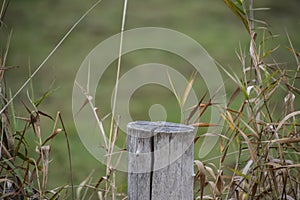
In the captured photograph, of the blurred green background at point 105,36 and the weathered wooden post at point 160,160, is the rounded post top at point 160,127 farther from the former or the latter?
the blurred green background at point 105,36

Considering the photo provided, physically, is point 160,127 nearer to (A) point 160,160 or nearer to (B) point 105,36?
(A) point 160,160

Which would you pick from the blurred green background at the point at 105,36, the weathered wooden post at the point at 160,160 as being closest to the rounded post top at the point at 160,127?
the weathered wooden post at the point at 160,160

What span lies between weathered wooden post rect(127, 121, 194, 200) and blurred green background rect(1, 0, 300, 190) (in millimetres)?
2992

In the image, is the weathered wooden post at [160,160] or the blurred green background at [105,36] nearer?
the weathered wooden post at [160,160]

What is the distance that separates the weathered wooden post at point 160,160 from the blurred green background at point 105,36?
299 cm

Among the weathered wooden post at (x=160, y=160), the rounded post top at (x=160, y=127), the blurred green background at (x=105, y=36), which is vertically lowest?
the weathered wooden post at (x=160, y=160)

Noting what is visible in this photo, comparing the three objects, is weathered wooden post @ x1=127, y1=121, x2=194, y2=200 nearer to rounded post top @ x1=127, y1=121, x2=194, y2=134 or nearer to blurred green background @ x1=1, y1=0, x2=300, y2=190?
rounded post top @ x1=127, y1=121, x2=194, y2=134

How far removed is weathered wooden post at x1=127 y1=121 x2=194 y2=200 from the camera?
60.2 inches

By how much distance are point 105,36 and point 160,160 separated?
18.9ft

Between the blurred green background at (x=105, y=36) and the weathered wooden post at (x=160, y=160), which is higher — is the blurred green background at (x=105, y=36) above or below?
above

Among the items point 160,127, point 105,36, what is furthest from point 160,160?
point 105,36

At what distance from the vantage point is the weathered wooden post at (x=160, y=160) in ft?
5.01

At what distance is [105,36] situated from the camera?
7191 millimetres

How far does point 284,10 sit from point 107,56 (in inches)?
114
